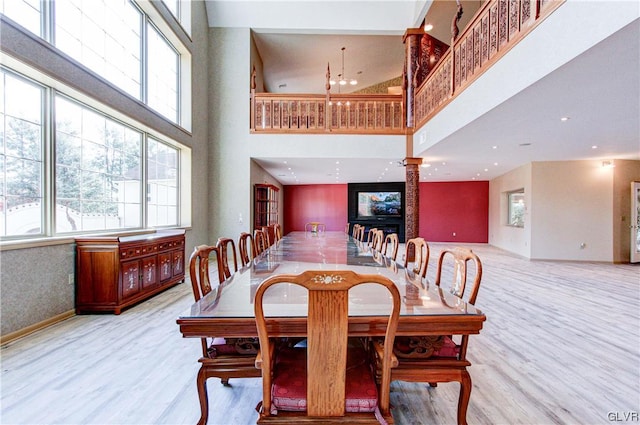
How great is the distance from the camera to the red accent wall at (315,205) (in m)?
12.0

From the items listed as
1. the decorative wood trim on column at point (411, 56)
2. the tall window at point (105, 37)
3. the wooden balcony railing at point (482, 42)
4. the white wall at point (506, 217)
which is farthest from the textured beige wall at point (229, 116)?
the white wall at point (506, 217)

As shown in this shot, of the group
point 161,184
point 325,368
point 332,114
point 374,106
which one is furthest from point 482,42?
point 161,184

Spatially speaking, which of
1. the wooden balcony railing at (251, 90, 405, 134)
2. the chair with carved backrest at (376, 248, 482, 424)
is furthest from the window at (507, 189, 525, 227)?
the chair with carved backrest at (376, 248, 482, 424)

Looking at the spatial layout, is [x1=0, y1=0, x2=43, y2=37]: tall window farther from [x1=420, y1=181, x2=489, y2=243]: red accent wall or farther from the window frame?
[x1=420, y1=181, x2=489, y2=243]: red accent wall

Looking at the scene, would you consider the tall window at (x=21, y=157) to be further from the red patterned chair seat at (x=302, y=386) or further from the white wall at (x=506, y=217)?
the white wall at (x=506, y=217)

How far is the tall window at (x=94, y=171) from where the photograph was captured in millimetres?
3223

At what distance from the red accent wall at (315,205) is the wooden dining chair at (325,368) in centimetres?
1083

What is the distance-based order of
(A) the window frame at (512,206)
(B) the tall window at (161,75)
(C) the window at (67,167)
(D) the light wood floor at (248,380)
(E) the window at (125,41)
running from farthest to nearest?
(A) the window frame at (512,206), (B) the tall window at (161,75), (E) the window at (125,41), (C) the window at (67,167), (D) the light wood floor at (248,380)

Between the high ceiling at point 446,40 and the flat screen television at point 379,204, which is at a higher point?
the high ceiling at point 446,40

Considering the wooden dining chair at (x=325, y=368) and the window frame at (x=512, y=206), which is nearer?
the wooden dining chair at (x=325, y=368)

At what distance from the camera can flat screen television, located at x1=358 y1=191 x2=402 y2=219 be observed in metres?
11.4

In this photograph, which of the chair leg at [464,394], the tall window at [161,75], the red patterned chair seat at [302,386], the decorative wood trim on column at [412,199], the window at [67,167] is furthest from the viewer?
the decorative wood trim on column at [412,199]

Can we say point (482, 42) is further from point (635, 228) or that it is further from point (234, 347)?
point (635, 228)

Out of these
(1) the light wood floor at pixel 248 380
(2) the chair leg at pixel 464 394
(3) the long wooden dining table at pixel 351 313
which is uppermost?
(3) the long wooden dining table at pixel 351 313
